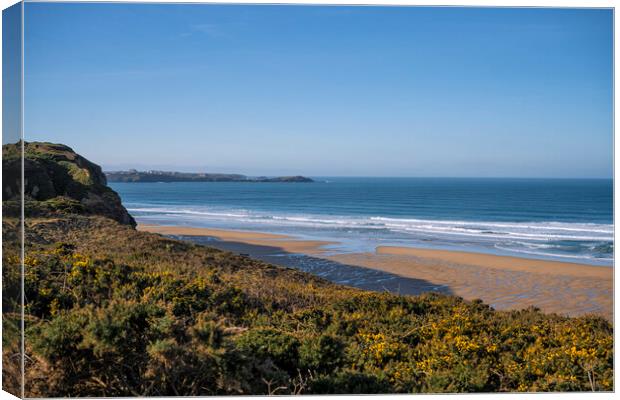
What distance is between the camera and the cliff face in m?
15.2

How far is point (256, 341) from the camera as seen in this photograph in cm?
453

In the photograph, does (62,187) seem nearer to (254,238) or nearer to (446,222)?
(254,238)

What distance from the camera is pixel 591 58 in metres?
→ 10.2

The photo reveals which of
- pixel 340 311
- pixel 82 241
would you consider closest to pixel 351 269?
pixel 82 241

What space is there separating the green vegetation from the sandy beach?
616cm

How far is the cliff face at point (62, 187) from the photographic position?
49.8 ft

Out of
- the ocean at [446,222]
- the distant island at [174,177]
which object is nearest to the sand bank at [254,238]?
the ocean at [446,222]

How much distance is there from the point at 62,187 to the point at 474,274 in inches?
499

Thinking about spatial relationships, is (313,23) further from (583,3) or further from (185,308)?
(185,308)

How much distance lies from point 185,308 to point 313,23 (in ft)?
11.6

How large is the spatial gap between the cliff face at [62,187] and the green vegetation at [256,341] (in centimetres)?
836

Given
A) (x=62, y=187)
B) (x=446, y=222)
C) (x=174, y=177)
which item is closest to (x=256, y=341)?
(x=62, y=187)

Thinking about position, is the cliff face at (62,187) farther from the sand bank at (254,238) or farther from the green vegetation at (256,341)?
the green vegetation at (256,341)

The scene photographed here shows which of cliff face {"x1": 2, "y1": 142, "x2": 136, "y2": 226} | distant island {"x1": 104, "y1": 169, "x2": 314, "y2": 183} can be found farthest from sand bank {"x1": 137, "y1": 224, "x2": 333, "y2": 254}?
distant island {"x1": 104, "y1": 169, "x2": 314, "y2": 183}
